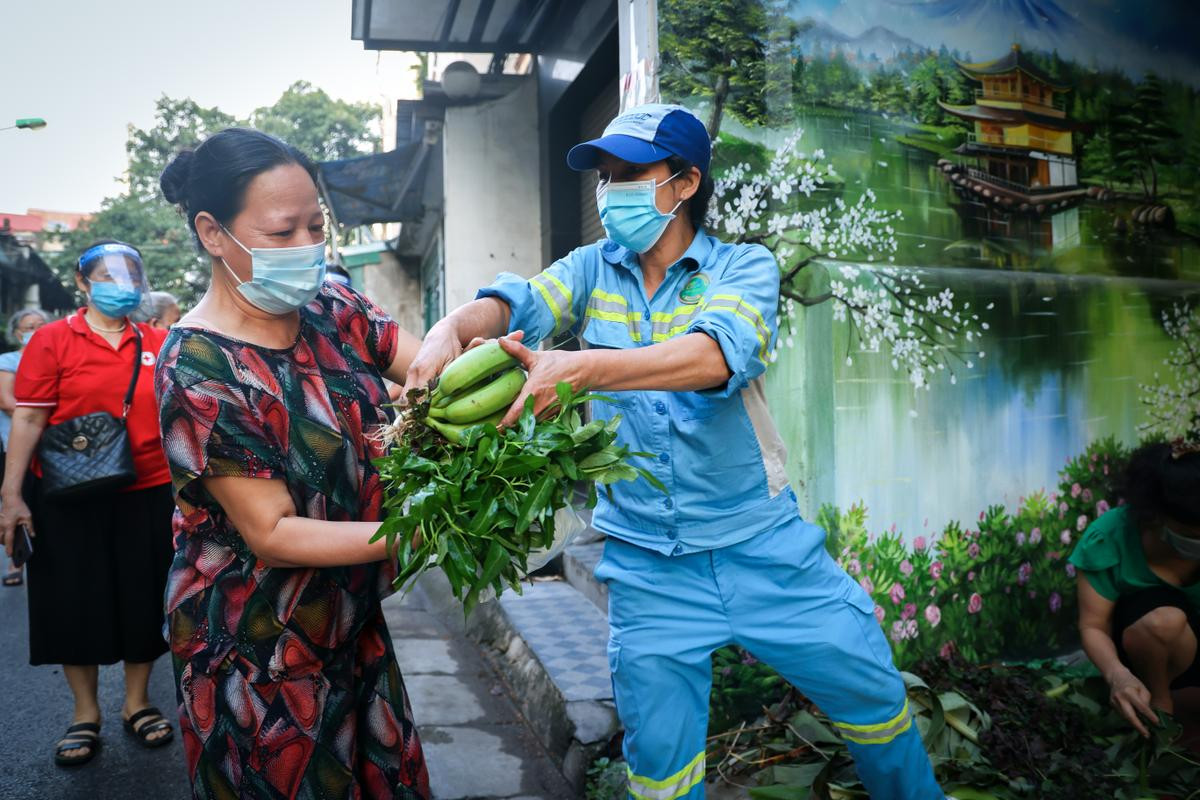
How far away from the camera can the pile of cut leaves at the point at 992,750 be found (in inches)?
124

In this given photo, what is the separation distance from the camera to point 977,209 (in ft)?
14.2

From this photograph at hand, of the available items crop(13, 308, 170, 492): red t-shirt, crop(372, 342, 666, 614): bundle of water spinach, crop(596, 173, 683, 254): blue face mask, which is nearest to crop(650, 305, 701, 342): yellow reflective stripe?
crop(596, 173, 683, 254): blue face mask

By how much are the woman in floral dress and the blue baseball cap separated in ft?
2.49

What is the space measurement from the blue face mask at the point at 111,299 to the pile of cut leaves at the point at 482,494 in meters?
2.94

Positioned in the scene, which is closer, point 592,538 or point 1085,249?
point 1085,249

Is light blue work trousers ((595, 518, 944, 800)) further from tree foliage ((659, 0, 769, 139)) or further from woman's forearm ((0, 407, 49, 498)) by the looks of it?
woman's forearm ((0, 407, 49, 498))

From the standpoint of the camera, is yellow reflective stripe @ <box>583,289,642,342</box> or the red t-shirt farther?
the red t-shirt

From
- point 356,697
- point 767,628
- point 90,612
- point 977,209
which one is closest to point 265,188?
point 356,697

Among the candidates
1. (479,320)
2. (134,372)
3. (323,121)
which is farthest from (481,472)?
(323,121)

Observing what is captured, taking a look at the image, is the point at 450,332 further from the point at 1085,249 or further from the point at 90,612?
the point at 1085,249

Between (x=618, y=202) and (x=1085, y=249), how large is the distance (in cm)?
331

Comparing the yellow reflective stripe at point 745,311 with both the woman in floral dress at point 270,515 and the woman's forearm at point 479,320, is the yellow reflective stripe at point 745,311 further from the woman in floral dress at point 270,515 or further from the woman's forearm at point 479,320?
the woman in floral dress at point 270,515

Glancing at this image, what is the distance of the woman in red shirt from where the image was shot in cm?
418

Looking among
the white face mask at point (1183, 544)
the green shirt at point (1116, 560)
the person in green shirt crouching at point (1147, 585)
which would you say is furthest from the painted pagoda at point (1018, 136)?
the white face mask at point (1183, 544)
